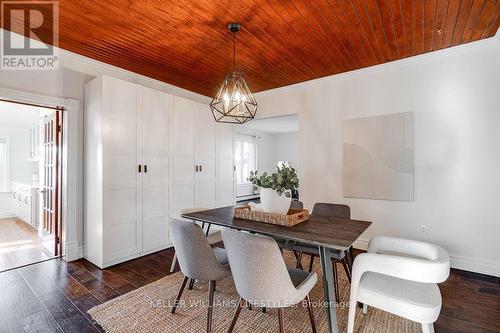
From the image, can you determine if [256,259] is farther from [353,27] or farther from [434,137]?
[434,137]

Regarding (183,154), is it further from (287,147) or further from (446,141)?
(287,147)

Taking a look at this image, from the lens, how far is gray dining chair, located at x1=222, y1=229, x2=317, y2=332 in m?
1.37

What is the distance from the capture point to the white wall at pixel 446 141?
2705 mm

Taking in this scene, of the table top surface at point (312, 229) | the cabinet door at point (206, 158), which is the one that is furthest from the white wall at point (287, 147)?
the table top surface at point (312, 229)

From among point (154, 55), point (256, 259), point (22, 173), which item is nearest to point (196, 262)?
point (256, 259)

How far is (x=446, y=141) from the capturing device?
292 cm

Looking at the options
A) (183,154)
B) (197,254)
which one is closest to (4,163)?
(183,154)

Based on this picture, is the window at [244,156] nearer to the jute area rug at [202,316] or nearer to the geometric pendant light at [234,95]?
the geometric pendant light at [234,95]

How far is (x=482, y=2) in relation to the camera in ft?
6.79

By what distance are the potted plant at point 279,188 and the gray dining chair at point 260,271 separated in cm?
70

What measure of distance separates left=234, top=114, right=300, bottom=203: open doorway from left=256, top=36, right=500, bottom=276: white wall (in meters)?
3.87

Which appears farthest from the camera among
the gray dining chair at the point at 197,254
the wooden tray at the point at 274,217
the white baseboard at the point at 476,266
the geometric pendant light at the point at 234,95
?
the white baseboard at the point at 476,266

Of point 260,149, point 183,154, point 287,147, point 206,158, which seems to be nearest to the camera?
point 183,154

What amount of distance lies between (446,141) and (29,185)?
25.3 feet
